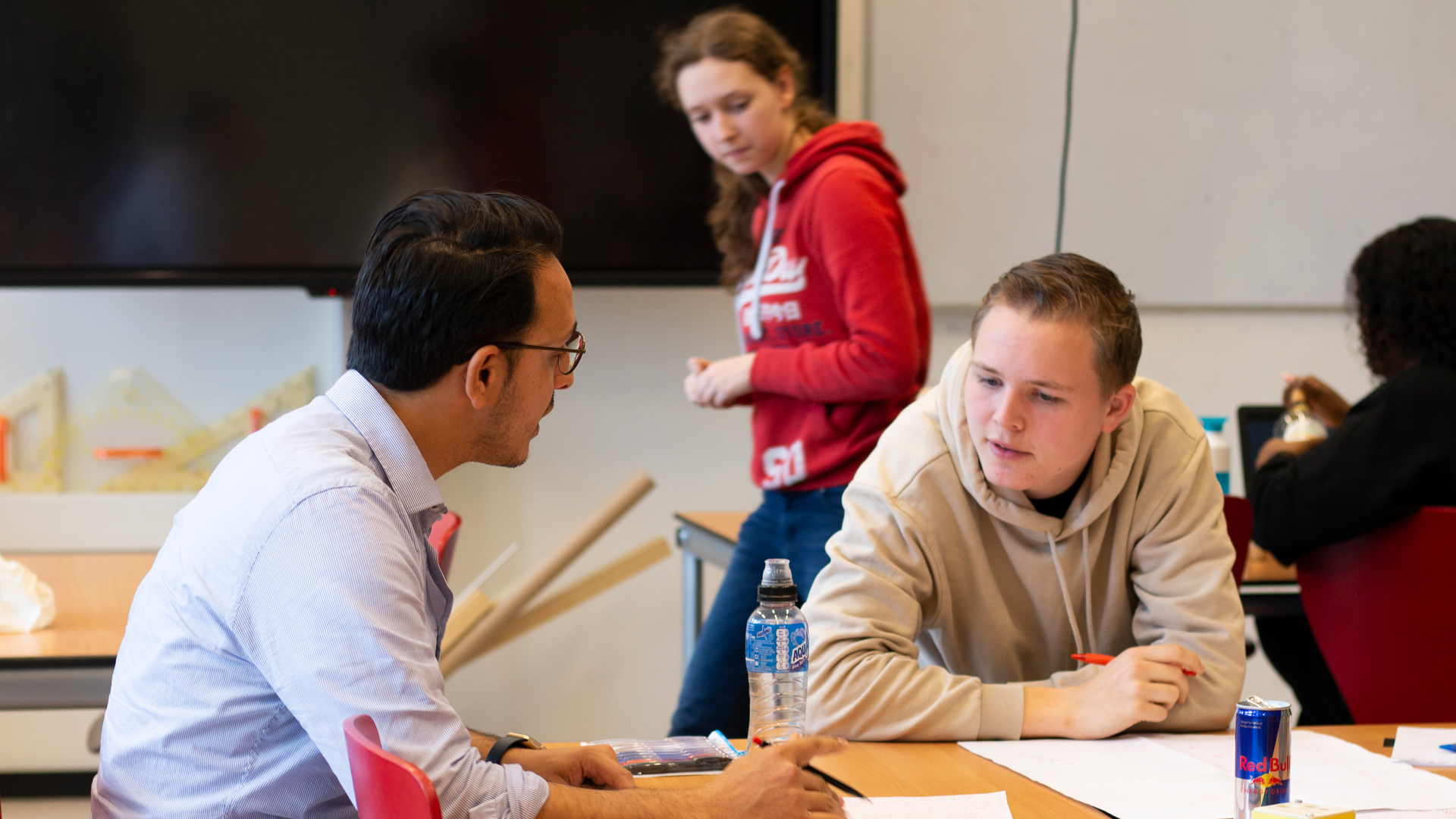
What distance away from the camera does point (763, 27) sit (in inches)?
81.7

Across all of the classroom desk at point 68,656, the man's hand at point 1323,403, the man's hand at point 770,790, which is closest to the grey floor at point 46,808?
the classroom desk at point 68,656

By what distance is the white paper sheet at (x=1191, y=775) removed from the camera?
1.12m

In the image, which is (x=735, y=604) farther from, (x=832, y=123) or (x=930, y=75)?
(x=930, y=75)

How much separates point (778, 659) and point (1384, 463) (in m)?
1.22

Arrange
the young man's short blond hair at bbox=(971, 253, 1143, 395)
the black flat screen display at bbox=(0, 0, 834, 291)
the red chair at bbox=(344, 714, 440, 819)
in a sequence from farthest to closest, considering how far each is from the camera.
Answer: the black flat screen display at bbox=(0, 0, 834, 291)
the young man's short blond hair at bbox=(971, 253, 1143, 395)
the red chair at bbox=(344, 714, 440, 819)

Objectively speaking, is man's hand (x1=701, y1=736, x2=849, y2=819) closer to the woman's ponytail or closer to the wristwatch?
the wristwatch

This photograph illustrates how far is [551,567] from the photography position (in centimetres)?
274

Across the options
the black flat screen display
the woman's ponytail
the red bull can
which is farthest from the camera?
the black flat screen display

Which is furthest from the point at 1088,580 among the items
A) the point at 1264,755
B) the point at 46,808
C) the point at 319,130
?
the point at 46,808

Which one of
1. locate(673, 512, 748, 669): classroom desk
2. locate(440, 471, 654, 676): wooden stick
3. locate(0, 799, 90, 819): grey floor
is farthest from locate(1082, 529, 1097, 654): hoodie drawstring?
locate(0, 799, 90, 819): grey floor

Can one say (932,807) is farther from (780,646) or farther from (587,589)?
(587,589)

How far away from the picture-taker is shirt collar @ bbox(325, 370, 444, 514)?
3.46 feet

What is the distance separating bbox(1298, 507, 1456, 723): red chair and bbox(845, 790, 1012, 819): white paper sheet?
1189mm

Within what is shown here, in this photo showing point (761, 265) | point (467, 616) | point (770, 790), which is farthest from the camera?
point (467, 616)
